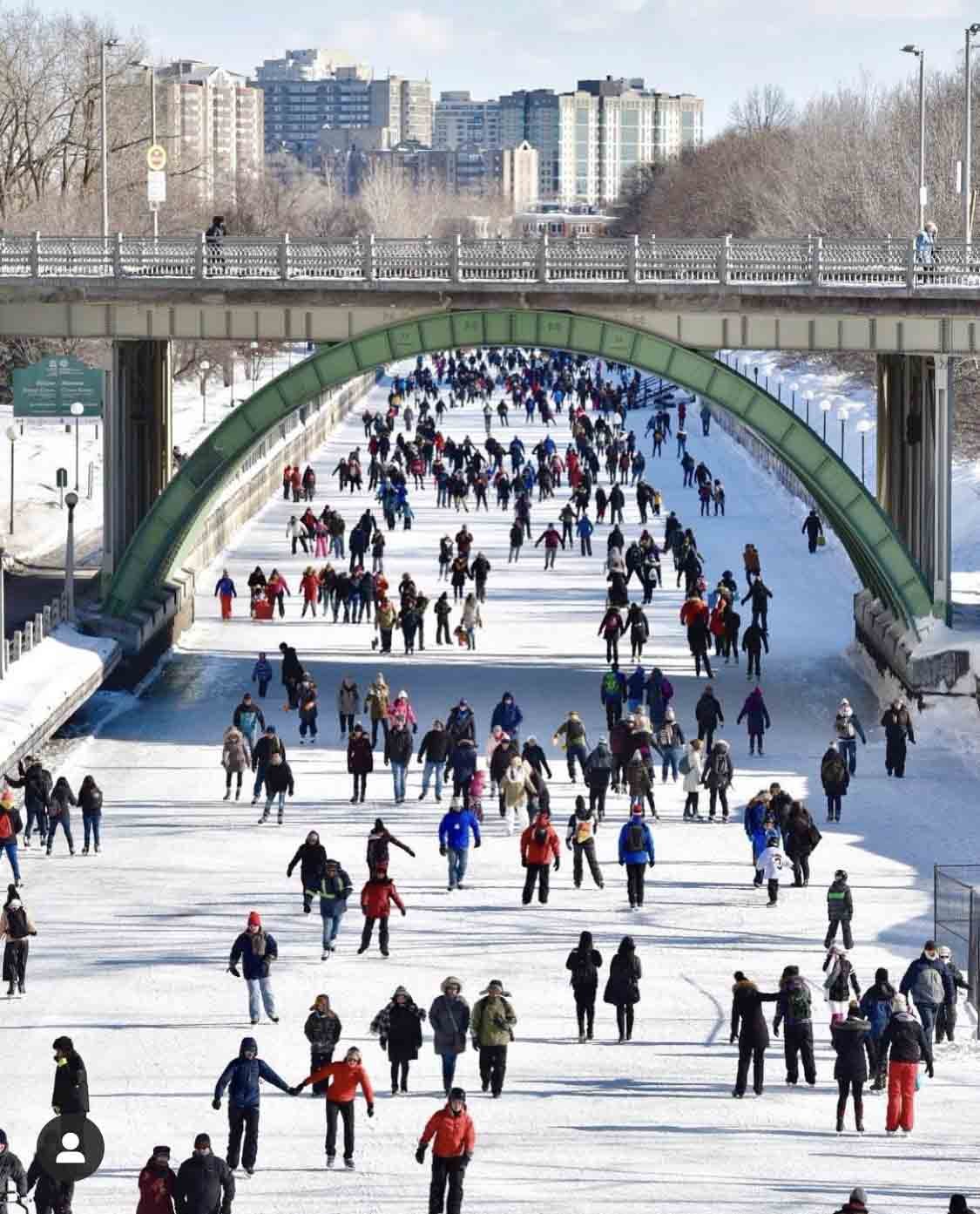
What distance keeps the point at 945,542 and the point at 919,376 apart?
2.68m

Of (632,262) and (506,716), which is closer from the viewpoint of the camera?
(506,716)

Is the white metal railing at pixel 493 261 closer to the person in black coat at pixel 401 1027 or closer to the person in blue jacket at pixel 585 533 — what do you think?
the person in blue jacket at pixel 585 533

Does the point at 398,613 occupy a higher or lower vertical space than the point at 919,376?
lower

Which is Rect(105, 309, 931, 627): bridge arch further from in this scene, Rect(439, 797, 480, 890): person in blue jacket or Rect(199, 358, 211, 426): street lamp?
Rect(199, 358, 211, 426): street lamp

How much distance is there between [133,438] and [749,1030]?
23.1 metres

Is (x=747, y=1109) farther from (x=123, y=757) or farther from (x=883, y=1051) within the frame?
(x=123, y=757)


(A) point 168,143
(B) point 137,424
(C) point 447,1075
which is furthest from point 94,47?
(C) point 447,1075

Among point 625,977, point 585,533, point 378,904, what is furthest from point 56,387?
point 625,977

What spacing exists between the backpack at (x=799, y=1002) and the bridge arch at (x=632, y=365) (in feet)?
59.9

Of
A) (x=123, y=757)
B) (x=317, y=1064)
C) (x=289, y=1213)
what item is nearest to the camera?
(x=289, y=1213)

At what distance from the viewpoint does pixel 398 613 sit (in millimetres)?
42438

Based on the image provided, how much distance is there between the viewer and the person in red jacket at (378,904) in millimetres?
24359

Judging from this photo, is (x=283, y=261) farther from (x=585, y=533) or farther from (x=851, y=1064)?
(x=851, y=1064)

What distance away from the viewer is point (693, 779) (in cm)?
3083
